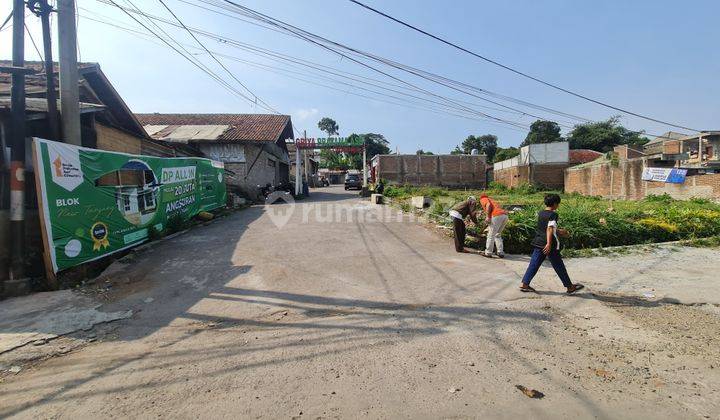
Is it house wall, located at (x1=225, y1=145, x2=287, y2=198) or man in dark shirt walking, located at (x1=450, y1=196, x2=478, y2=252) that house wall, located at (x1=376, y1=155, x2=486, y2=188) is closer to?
house wall, located at (x1=225, y1=145, x2=287, y2=198)

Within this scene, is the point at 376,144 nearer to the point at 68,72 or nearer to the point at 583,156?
the point at 583,156

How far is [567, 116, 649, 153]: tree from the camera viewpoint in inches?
2148

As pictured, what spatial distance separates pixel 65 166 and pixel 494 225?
7765mm

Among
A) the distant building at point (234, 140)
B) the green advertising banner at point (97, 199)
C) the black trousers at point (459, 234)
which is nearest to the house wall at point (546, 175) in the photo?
the distant building at point (234, 140)

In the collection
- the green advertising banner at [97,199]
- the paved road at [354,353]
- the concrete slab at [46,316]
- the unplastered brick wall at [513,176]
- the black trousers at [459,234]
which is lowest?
the paved road at [354,353]

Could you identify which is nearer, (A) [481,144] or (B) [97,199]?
(B) [97,199]

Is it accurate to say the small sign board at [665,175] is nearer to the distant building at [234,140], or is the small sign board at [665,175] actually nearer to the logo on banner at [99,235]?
the distant building at [234,140]

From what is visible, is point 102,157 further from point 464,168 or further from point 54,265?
point 464,168

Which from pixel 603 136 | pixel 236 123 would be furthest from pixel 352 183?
pixel 603 136

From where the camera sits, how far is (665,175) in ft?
64.7

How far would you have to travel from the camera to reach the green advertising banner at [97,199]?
5.58 meters

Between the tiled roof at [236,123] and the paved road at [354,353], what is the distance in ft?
52.0

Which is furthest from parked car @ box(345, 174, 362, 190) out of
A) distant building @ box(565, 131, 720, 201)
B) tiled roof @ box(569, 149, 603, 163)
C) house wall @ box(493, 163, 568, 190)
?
tiled roof @ box(569, 149, 603, 163)

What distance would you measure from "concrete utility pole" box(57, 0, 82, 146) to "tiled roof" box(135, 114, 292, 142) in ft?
45.1
